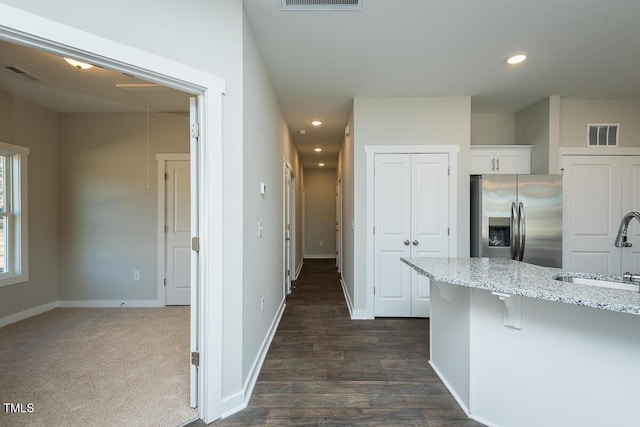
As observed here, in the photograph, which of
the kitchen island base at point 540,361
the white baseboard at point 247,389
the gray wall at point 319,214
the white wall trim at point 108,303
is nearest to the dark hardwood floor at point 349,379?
the white baseboard at point 247,389

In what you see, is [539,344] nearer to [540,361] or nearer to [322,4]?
[540,361]

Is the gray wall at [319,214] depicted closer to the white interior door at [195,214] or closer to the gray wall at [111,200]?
the gray wall at [111,200]

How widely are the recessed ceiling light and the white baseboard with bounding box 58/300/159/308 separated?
4.87 meters

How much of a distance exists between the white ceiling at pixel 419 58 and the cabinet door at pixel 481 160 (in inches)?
24.4

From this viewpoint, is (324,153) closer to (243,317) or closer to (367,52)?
(367,52)

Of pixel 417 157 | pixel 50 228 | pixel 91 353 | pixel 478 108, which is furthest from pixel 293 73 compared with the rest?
pixel 50 228

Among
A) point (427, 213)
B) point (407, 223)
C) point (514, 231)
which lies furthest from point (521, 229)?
point (407, 223)

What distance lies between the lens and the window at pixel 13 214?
9.95ft

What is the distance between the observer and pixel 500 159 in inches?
133

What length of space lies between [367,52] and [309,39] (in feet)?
1.75

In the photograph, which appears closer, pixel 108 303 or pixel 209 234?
pixel 209 234

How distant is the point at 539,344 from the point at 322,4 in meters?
2.42

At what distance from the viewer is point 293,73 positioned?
2682mm

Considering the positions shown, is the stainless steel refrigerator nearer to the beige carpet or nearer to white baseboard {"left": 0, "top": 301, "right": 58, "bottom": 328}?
the beige carpet
